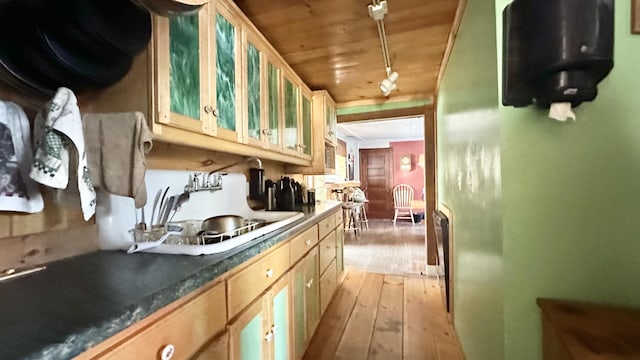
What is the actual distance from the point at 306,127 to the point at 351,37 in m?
0.92

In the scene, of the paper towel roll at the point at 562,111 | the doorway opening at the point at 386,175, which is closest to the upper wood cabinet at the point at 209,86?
the paper towel roll at the point at 562,111

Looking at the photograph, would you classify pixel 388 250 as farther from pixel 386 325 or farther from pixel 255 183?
pixel 255 183

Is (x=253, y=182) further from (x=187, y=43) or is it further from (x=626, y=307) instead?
(x=626, y=307)

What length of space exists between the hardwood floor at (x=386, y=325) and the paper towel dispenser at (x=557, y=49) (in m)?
1.71

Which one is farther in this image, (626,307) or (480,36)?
(480,36)

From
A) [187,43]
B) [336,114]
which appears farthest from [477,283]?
[336,114]

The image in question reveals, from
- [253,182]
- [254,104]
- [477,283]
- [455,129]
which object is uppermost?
[254,104]

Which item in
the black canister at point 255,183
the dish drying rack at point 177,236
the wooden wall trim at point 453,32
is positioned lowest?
the dish drying rack at point 177,236

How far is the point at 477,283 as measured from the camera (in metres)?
1.37

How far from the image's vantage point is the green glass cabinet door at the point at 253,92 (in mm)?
1615

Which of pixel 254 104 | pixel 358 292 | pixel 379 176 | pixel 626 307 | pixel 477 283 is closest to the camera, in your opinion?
pixel 626 307

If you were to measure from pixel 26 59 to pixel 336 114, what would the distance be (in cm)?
299

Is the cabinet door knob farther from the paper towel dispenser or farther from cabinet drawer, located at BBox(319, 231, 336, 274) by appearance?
the paper towel dispenser

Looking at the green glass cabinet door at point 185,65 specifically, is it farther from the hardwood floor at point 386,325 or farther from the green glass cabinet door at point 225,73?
the hardwood floor at point 386,325
